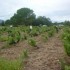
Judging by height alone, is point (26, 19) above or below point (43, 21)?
above

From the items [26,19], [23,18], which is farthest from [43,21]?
[23,18]

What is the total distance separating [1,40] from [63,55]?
7.20 metres

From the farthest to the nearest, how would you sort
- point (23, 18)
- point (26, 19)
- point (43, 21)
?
point (23, 18)
point (26, 19)
point (43, 21)

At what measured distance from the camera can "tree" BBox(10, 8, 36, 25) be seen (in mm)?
58441

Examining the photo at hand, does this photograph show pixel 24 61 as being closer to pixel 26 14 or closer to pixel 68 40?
pixel 68 40

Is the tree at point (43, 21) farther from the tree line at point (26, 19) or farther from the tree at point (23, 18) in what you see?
the tree at point (23, 18)

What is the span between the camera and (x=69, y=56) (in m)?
7.04

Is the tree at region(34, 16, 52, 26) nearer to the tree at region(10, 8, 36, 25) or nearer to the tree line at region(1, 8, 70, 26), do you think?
the tree line at region(1, 8, 70, 26)

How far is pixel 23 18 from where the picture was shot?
62688 millimetres

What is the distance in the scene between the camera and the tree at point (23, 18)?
192ft

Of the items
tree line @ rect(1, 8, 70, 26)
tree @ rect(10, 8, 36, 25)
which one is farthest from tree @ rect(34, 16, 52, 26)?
tree @ rect(10, 8, 36, 25)

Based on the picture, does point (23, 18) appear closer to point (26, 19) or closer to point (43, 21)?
point (26, 19)

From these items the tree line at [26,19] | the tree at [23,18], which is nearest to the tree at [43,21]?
the tree line at [26,19]

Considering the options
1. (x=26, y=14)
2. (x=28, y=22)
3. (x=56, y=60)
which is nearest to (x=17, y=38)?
(x=56, y=60)
